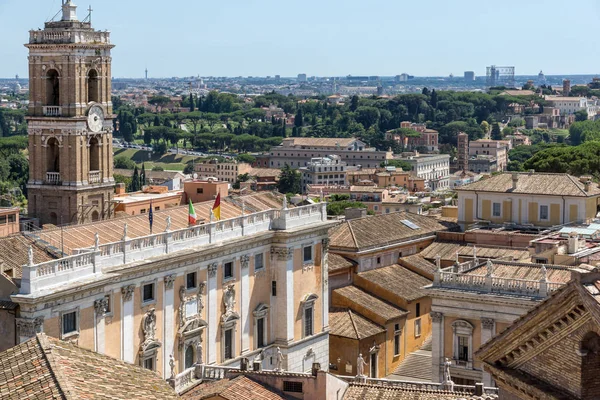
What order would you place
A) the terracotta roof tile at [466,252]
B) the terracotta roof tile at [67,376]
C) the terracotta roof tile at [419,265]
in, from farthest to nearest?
the terracotta roof tile at [419,265] → the terracotta roof tile at [466,252] → the terracotta roof tile at [67,376]

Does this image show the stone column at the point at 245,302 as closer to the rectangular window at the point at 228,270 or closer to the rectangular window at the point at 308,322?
the rectangular window at the point at 228,270

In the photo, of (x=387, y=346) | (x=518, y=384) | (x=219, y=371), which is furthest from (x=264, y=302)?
(x=518, y=384)

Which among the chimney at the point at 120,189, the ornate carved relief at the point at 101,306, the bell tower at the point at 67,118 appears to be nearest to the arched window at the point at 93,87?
the bell tower at the point at 67,118

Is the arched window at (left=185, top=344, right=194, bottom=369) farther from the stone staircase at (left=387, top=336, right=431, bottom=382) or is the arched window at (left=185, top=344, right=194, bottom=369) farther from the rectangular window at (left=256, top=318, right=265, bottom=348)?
the stone staircase at (left=387, top=336, right=431, bottom=382)

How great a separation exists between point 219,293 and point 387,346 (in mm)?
10097

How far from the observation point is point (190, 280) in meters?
35.9

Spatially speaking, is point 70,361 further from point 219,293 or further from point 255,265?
point 255,265

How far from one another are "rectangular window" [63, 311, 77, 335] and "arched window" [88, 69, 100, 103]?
→ 14961 millimetres

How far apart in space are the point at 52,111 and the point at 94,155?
2326mm

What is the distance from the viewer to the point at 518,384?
1390cm

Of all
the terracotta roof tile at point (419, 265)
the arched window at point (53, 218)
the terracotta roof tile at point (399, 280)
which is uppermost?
the arched window at point (53, 218)

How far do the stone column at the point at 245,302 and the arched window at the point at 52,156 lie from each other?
8.93m

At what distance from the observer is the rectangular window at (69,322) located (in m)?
30.0

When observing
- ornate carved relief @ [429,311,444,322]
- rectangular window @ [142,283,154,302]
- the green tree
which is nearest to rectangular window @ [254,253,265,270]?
rectangular window @ [142,283,154,302]
